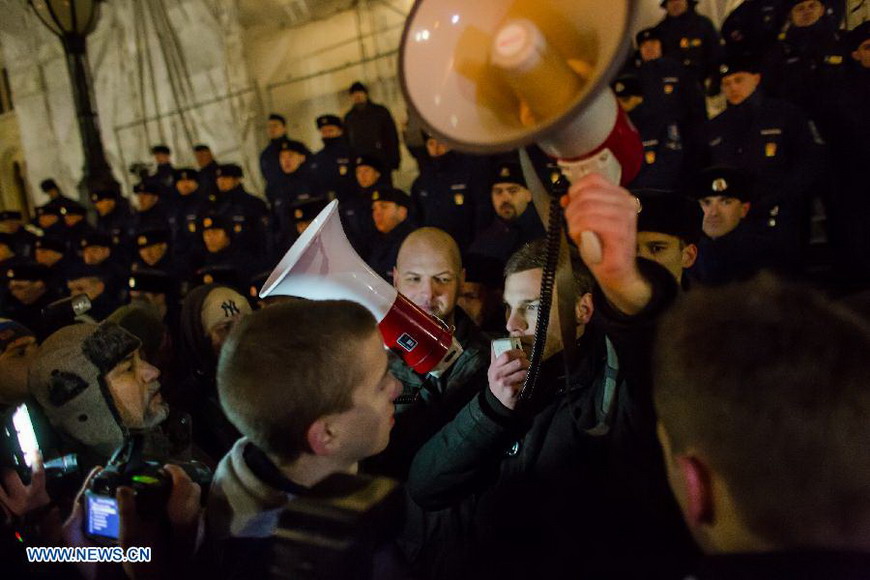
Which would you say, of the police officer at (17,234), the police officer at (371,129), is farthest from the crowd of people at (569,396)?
the police officer at (17,234)

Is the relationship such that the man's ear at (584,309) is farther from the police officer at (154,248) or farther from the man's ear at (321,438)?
the police officer at (154,248)

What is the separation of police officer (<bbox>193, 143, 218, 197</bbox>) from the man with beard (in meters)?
6.52

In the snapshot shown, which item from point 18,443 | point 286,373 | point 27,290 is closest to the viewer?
point 286,373

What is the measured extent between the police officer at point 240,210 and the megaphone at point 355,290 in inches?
212

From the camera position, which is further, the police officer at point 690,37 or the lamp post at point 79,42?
the police officer at point 690,37

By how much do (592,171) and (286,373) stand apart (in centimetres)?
76

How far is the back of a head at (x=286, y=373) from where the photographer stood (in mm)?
1368

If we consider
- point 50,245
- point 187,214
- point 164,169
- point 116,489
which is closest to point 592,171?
point 116,489

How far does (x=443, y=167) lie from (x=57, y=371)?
15.1 ft

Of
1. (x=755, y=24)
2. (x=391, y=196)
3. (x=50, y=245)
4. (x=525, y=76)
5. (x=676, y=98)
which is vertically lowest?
(x=50, y=245)

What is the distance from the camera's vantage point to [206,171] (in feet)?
28.8

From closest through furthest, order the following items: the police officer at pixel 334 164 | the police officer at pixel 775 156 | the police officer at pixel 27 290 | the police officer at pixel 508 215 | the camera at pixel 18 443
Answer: the camera at pixel 18 443, the police officer at pixel 775 156, the police officer at pixel 508 215, the police officer at pixel 27 290, the police officer at pixel 334 164

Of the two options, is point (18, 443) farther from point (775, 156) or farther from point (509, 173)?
point (775, 156)

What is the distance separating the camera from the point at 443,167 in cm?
633
